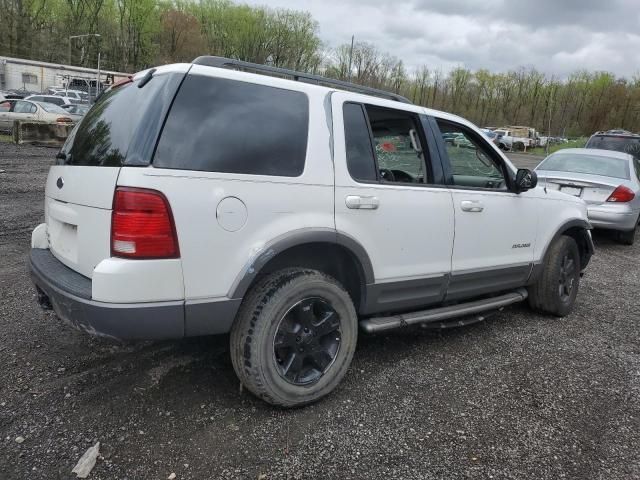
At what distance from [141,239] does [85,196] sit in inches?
19.0

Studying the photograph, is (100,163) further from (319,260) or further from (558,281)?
(558,281)

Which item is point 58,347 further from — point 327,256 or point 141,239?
point 327,256

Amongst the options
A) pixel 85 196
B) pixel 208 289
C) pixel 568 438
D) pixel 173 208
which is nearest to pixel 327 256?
pixel 208 289

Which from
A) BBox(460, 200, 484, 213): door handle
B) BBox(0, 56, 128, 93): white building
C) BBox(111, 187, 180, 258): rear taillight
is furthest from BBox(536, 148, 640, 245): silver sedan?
BBox(0, 56, 128, 93): white building

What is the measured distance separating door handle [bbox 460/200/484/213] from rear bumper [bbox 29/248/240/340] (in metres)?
1.90

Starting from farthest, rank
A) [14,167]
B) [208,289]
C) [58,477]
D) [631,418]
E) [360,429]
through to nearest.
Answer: [14,167]
[631,418]
[360,429]
[208,289]
[58,477]

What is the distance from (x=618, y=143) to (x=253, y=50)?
67.2 m

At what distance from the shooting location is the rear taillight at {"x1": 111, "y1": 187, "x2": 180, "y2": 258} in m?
2.32

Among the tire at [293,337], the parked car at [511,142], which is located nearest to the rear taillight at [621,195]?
the tire at [293,337]

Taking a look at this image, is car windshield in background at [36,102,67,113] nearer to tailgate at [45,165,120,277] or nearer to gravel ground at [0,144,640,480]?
→ gravel ground at [0,144,640,480]

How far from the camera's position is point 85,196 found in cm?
255

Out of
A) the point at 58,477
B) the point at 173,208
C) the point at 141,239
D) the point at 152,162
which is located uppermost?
the point at 152,162

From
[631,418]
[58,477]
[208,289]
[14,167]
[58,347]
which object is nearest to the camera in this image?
[58,477]

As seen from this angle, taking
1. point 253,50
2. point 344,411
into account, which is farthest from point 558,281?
point 253,50
